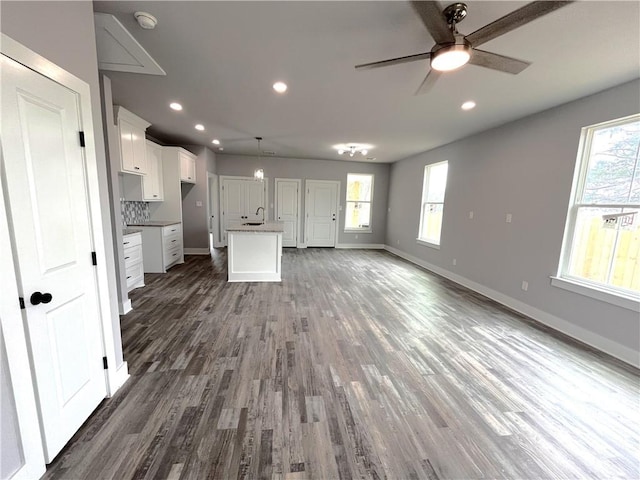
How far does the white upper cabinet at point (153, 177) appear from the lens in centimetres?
461

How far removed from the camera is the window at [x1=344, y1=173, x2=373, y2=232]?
7812mm

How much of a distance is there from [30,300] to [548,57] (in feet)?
12.7

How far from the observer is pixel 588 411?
181 centimetres

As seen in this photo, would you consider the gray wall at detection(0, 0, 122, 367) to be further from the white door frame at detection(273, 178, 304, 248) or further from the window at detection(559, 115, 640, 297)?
the white door frame at detection(273, 178, 304, 248)

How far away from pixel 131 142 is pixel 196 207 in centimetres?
240

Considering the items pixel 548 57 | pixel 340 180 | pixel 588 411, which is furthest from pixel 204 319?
pixel 340 180

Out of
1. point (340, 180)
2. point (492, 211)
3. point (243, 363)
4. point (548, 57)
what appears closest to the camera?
point (548, 57)

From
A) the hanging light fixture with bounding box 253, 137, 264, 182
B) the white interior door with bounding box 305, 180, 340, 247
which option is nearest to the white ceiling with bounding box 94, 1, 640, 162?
the hanging light fixture with bounding box 253, 137, 264, 182

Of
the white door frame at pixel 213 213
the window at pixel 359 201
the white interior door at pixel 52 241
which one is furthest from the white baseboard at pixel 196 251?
the white interior door at pixel 52 241

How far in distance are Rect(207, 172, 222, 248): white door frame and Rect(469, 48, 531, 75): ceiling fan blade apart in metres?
6.05

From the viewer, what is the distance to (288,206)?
24.8ft

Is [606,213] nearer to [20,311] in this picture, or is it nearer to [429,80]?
[429,80]

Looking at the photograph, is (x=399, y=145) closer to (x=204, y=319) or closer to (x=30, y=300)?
(x=204, y=319)

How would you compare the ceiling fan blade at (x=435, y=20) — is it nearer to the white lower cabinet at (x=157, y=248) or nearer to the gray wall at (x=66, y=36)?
the gray wall at (x=66, y=36)
